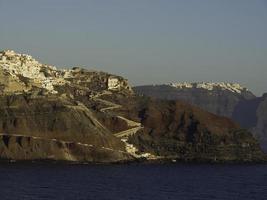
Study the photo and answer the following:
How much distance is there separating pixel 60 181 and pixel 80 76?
69739 millimetres

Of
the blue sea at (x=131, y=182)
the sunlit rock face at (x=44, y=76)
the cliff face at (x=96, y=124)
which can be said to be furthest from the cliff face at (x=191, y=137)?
the sunlit rock face at (x=44, y=76)

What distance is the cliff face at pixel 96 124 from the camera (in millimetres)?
125062

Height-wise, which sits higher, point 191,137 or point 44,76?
point 44,76

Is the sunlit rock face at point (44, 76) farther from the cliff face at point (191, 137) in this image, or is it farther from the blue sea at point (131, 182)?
the blue sea at point (131, 182)

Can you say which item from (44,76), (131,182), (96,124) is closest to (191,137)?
(96,124)

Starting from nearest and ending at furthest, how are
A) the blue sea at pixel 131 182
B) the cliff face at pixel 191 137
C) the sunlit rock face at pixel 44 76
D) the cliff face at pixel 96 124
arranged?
the blue sea at pixel 131 182
the cliff face at pixel 96 124
the cliff face at pixel 191 137
the sunlit rock face at pixel 44 76

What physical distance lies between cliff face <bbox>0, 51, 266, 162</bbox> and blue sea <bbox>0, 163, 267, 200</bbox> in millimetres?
5971

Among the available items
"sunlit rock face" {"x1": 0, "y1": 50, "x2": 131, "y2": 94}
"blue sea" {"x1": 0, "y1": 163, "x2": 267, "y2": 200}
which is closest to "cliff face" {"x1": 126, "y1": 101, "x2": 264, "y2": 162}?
"blue sea" {"x1": 0, "y1": 163, "x2": 267, "y2": 200}

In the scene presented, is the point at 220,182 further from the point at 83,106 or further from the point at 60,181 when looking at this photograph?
the point at 83,106

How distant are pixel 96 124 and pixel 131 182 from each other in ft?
95.0

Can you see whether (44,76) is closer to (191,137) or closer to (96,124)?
(96,124)

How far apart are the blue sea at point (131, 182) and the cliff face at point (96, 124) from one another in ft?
19.6

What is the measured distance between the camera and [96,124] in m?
130

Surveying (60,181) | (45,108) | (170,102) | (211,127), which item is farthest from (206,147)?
(60,181)
